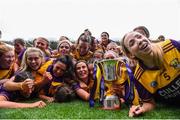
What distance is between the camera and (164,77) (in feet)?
13.3

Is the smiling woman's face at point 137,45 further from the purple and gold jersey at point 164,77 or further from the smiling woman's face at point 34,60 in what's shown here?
the smiling woman's face at point 34,60

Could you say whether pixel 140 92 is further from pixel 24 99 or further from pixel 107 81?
pixel 24 99

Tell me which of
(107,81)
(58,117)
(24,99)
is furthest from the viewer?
(24,99)

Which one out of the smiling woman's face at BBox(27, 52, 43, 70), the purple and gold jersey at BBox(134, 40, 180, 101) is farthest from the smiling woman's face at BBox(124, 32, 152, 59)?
the smiling woman's face at BBox(27, 52, 43, 70)

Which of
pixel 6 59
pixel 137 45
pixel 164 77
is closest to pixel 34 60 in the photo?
pixel 6 59

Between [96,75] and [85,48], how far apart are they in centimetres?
205

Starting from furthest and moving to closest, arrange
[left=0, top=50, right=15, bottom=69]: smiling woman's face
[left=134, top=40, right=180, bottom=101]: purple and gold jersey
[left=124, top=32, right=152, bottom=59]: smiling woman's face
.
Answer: [left=0, top=50, right=15, bottom=69]: smiling woman's face, [left=134, top=40, right=180, bottom=101]: purple and gold jersey, [left=124, top=32, right=152, bottom=59]: smiling woman's face

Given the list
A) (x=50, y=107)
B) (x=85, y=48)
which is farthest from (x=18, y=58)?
(x=50, y=107)

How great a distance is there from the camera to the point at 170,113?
159 inches

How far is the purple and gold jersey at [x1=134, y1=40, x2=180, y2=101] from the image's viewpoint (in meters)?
4.00

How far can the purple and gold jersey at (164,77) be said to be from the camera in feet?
13.1

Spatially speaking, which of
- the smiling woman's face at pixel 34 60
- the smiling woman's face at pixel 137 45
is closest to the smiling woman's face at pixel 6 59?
the smiling woman's face at pixel 34 60

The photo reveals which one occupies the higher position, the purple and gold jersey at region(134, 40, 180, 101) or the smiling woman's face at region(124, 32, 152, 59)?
the smiling woman's face at region(124, 32, 152, 59)

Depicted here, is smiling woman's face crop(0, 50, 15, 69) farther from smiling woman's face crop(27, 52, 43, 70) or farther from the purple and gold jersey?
the purple and gold jersey
